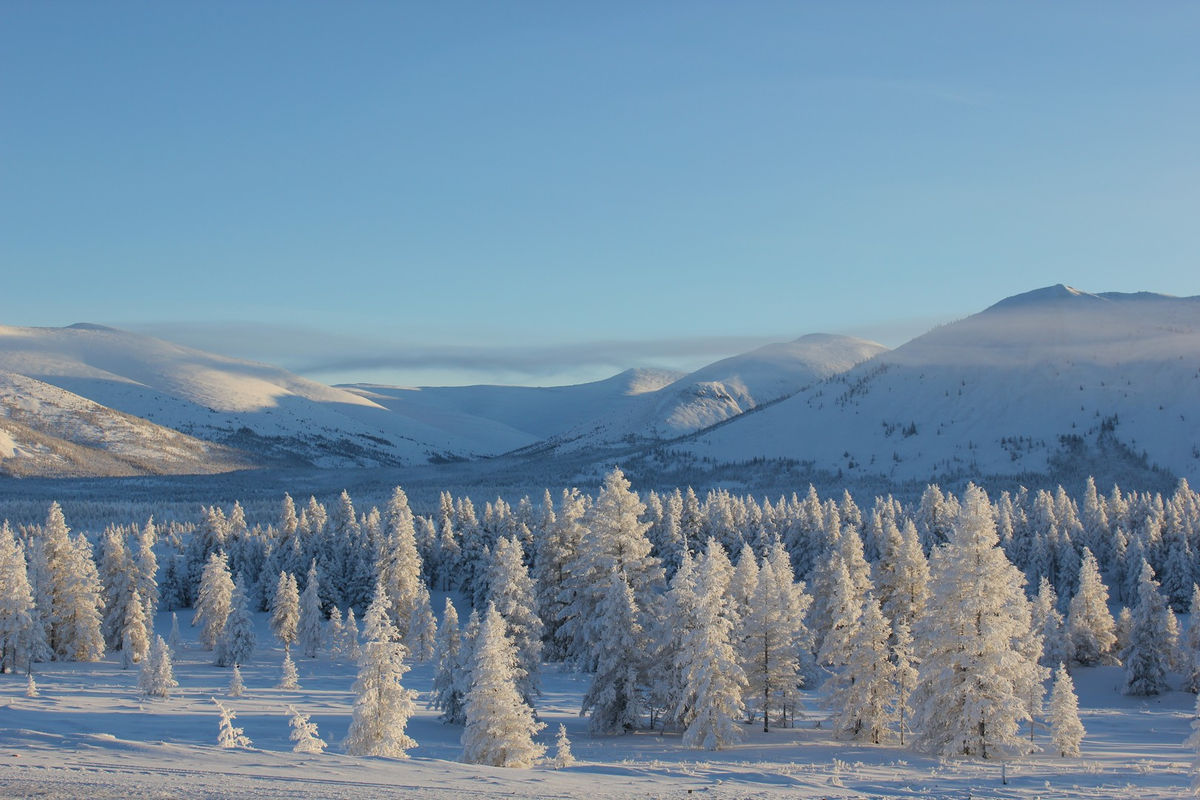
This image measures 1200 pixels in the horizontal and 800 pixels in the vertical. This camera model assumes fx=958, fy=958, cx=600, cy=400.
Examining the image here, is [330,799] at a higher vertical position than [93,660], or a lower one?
higher

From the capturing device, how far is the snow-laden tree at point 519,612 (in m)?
45.0

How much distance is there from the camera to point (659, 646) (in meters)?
43.0

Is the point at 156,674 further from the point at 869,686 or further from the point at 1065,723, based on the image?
the point at 1065,723

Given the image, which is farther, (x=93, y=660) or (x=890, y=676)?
(x=93, y=660)

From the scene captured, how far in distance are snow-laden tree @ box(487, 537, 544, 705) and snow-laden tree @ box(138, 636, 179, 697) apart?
62.8 ft

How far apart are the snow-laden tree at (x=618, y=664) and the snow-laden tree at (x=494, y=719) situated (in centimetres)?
737

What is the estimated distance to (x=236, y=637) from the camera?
69.9m

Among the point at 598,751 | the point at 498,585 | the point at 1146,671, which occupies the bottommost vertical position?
the point at 1146,671

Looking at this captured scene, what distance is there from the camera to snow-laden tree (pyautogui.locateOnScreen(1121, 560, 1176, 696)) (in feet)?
221

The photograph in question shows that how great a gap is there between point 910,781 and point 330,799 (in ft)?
62.5

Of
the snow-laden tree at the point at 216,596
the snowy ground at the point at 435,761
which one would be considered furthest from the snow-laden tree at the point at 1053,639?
the snow-laden tree at the point at 216,596

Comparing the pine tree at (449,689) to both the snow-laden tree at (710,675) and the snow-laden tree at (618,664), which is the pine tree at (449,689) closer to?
Result: the snow-laden tree at (618,664)

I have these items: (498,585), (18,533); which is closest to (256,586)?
(18,533)

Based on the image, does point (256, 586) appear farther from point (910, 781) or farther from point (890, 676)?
point (910, 781)
